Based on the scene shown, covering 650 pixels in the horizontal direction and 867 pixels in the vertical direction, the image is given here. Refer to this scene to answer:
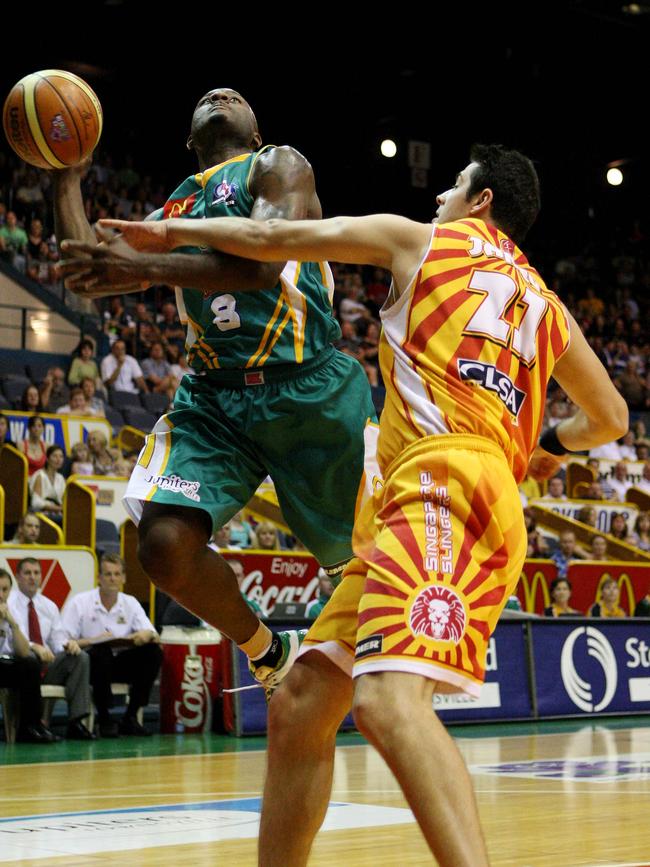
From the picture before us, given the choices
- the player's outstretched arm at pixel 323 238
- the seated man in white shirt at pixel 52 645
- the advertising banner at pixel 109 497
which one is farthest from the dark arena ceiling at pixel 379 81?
the player's outstretched arm at pixel 323 238

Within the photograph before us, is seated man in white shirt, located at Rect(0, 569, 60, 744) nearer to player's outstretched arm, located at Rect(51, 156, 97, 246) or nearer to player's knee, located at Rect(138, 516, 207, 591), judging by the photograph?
player's knee, located at Rect(138, 516, 207, 591)

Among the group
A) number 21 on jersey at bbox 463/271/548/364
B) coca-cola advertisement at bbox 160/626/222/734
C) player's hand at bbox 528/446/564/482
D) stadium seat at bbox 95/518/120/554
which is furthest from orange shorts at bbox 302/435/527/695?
stadium seat at bbox 95/518/120/554

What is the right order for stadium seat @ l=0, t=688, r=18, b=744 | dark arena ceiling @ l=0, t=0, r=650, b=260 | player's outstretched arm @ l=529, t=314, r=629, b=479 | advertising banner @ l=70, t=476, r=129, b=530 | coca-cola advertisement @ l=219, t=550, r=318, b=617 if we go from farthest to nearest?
dark arena ceiling @ l=0, t=0, r=650, b=260, advertising banner @ l=70, t=476, r=129, b=530, coca-cola advertisement @ l=219, t=550, r=318, b=617, stadium seat @ l=0, t=688, r=18, b=744, player's outstretched arm @ l=529, t=314, r=629, b=479

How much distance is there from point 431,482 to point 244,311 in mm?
1753

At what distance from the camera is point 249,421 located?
14.6 ft

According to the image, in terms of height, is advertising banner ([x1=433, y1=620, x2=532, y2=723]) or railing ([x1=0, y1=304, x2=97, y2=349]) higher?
railing ([x1=0, y1=304, x2=97, y2=349])

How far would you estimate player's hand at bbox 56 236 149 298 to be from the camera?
3230mm

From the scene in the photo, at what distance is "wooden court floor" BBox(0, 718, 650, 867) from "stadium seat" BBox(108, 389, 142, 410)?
21.8ft

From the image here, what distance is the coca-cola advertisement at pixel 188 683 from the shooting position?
10461mm

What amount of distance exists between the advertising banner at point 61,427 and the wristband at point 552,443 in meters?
10.1

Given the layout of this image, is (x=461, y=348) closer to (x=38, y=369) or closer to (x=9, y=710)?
(x=9, y=710)

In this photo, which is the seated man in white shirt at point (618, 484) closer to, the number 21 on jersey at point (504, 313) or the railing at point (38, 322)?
the railing at point (38, 322)

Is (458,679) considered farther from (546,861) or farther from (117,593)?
(117,593)

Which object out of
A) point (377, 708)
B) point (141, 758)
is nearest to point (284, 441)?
point (377, 708)
